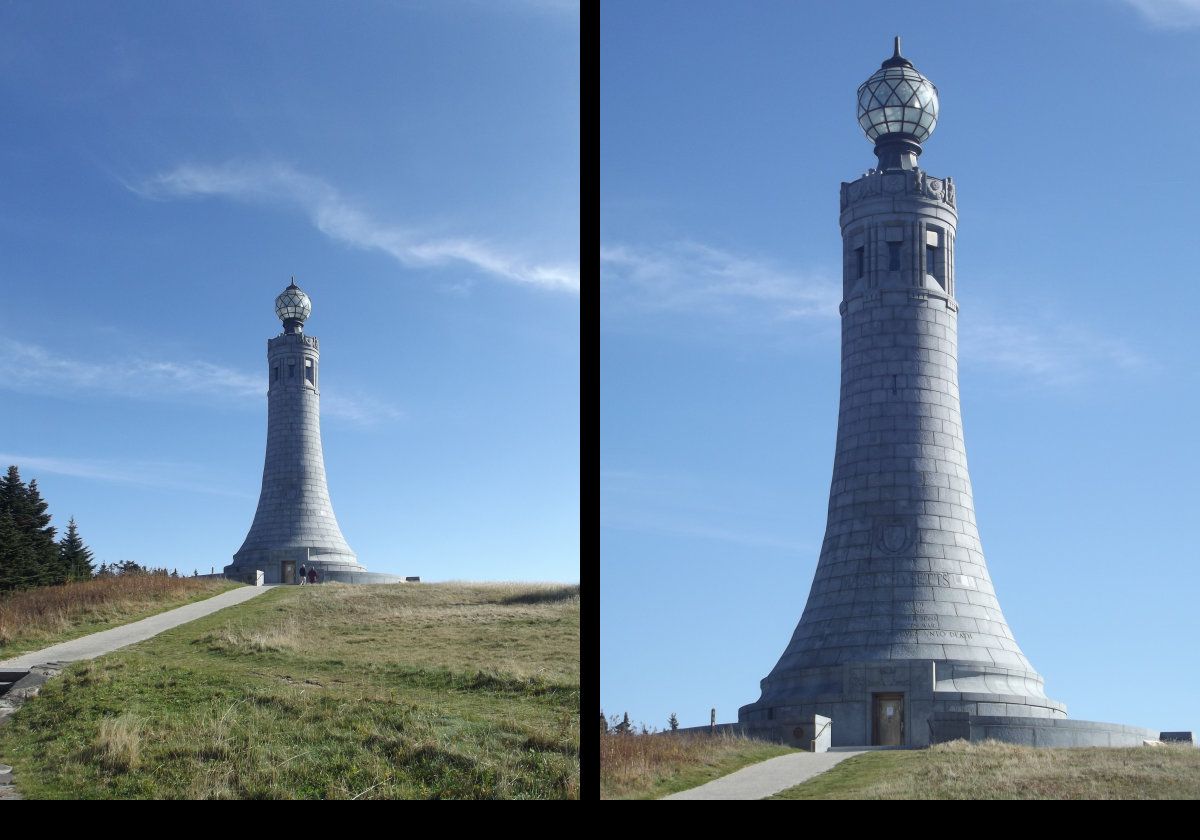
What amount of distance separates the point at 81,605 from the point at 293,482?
17100 millimetres

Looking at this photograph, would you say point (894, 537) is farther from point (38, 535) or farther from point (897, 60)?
point (38, 535)

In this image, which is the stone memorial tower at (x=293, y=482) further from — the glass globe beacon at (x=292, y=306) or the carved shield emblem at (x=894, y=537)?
the carved shield emblem at (x=894, y=537)

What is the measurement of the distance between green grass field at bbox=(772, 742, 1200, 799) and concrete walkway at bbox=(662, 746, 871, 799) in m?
0.26

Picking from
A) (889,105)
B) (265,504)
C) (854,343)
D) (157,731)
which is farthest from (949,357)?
(265,504)

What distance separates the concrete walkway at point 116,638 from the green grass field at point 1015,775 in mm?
13766

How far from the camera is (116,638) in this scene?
26.2 metres

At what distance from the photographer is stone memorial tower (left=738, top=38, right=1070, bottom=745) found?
2369cm

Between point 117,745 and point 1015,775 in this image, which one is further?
point 117,745

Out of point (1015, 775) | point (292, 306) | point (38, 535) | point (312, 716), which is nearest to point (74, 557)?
point (38, 535)
